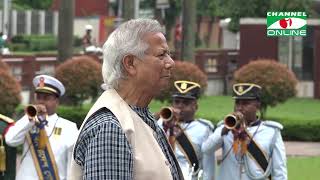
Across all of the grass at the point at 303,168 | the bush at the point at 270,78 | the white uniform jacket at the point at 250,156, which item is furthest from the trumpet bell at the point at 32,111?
the bush at the point at 270,78

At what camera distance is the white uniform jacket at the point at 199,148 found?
8892 mm

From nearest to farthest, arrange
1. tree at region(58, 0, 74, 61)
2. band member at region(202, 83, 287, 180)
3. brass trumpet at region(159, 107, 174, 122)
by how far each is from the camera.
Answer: band member at region(202, 83, 287, 180) < brass trumpet at region(159, 107, 174, 122) < tree at region(58, 0, 74, 61)

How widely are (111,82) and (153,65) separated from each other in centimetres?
17

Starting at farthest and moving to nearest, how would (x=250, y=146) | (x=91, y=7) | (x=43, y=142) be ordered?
(x=91, y=7) → (x=43, y=142) → (x=250, y=146)

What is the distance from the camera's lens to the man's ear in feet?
13.2

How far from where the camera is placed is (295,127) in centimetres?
2072

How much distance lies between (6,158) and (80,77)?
12.2 m

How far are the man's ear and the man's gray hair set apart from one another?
12mm

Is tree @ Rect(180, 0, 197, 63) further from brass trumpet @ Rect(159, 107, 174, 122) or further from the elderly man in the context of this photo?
the elderly man

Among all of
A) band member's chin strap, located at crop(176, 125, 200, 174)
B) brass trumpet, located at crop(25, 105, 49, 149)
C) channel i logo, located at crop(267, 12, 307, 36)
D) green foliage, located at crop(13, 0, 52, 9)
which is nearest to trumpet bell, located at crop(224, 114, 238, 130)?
band member's chin strap, located at crop(176, 125, 200, 174)

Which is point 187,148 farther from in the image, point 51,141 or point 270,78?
point 270,78

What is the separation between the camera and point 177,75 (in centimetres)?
1981

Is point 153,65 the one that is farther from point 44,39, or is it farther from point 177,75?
point 44,39

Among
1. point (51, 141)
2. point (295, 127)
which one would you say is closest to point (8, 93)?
point (295, 127)
